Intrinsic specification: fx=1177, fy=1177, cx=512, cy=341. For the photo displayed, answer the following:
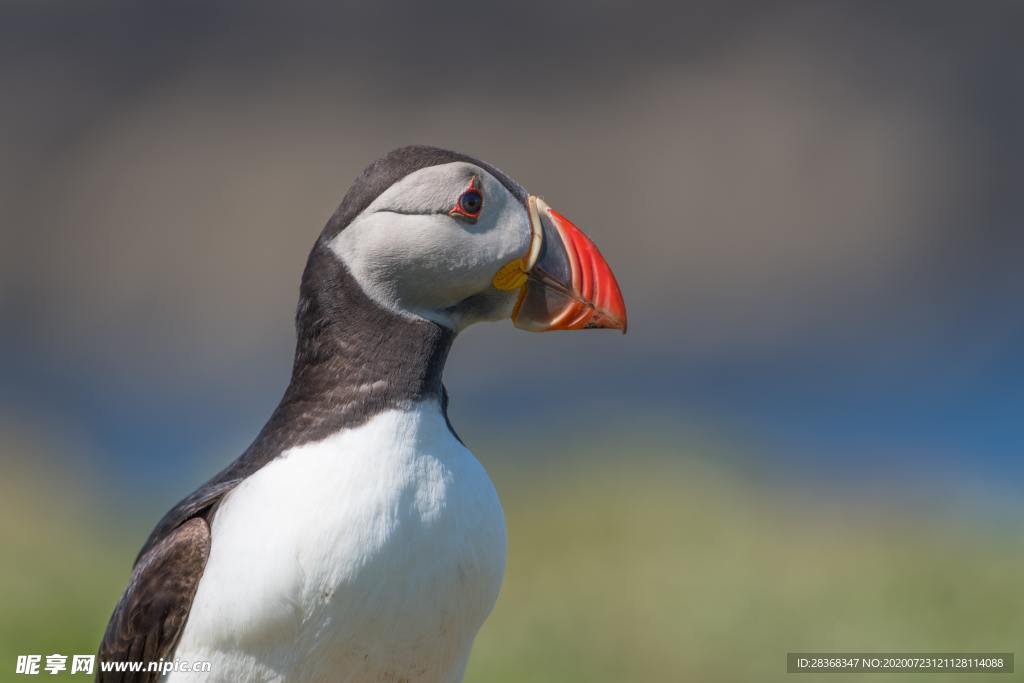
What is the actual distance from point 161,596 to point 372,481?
0.50 meters

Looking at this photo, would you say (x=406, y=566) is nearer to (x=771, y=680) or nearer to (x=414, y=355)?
(x=414, y=355)

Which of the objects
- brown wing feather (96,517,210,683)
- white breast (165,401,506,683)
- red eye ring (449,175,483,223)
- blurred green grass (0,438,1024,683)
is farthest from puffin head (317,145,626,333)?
blurred green grass (0,438,1024,683)

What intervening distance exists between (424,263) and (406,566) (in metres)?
0.57

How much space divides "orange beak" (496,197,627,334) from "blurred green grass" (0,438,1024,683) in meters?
2.25

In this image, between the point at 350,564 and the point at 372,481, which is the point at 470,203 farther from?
the point at 350,564

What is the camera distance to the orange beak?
2389 millimetres

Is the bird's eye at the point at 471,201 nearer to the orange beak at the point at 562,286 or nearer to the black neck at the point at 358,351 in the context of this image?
the orange beak at the point at 562,286

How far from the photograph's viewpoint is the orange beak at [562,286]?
2.39 m

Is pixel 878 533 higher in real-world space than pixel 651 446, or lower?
lower

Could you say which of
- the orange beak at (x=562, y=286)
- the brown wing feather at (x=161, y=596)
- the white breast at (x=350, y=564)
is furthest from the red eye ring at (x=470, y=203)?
the brown wing feather at (x=161, y=596)

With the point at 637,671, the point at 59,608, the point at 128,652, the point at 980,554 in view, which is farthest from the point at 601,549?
the point at 128,652

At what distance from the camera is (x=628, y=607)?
4820mm

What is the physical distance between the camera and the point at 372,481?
6.95ft

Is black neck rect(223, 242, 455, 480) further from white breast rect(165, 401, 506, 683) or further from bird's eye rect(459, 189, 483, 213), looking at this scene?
bird's eye rect(459, 189, 483, 213)
